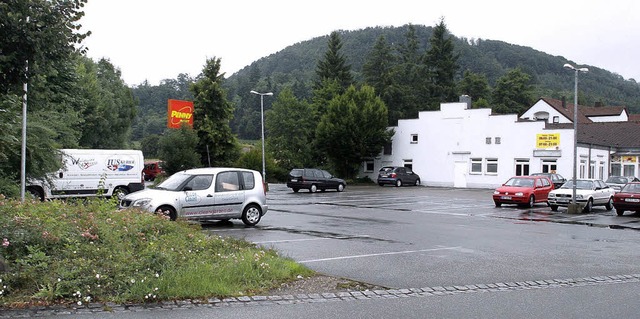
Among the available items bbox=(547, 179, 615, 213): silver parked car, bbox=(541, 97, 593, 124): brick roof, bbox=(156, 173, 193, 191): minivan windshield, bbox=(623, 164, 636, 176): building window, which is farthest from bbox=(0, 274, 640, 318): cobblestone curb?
bbox=(541, 97, 593, 124): brick roof

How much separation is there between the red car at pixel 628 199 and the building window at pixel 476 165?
2550 cm

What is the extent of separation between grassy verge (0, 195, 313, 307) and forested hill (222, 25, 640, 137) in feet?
314

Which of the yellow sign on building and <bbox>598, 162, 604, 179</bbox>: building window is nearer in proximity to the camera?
the yellow sign on building

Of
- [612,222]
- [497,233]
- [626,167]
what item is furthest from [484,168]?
[497,233]

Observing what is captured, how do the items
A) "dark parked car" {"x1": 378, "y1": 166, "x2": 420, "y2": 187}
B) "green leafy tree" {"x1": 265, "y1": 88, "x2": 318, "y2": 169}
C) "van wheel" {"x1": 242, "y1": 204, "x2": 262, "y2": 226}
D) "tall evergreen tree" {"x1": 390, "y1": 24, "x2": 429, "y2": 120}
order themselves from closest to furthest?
1. "van wheel" {"x1": 242, "y1": 204, "x2": 262, "y2": 226}
2. "dark parked car" {"x1": 378, "y1": 166, "x2": 420, "y2": 187}
3. "green leafy tree" {"x1": 265, "y1": 88, "x2": 318, "y2": 169}
4. "tall evergreen tree" {"x1": 390, "y1": 24, "x2": 429, "y2": 120}

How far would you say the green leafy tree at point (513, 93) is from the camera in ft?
288

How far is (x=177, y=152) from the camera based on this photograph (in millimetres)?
44719

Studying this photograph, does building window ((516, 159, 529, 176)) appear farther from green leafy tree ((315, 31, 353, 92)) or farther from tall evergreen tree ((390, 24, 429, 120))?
green leafy tree ((315, 31, 353, 92))

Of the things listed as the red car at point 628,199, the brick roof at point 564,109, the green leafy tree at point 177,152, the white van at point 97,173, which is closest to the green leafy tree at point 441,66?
the brick roof at point 564,109

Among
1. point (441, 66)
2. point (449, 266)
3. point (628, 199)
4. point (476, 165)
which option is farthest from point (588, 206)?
point (441, 66)

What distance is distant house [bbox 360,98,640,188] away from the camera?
1865 inches

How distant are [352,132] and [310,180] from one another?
15.3 meters

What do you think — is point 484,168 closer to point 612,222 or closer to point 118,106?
point 612,222

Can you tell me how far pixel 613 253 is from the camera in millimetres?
13531
